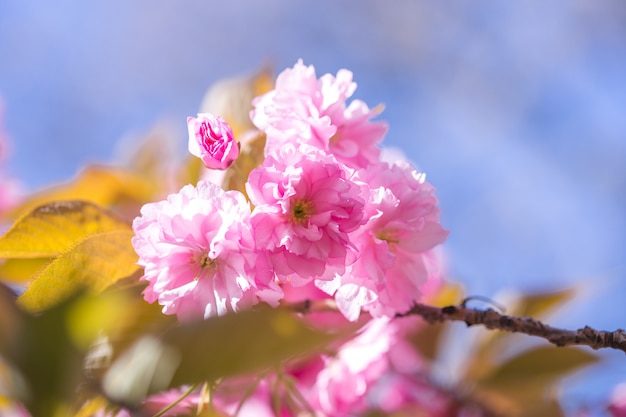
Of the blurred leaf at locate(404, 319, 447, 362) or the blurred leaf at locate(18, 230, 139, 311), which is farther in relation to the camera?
the blurred leaf at locate(404, 319, 447, 362)

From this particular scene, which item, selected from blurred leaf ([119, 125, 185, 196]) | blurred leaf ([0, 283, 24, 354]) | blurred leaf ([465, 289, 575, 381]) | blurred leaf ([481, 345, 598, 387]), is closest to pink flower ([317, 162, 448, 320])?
blurred leaf ([0, 283, 24, 354])

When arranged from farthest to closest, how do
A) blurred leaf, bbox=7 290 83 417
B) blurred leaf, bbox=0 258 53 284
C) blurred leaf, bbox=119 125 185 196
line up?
1. blurred leaf, bbox=119 125 185 196
2. blurred leaf, bbox=0 258 53 284
3. blurred leaf, bbox=7 290 83 417

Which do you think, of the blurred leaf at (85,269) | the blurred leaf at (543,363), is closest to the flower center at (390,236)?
the blurred leaf at (85,269)

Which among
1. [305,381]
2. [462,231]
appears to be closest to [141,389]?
[305,381]

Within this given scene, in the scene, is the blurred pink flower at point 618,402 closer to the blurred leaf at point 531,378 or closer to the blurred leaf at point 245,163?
the blurred leaf at point 531,378

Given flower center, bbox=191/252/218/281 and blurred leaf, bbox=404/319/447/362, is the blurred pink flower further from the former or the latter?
flower center, bbox=191/252/218/281

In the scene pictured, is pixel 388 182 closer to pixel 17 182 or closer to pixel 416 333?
pixel 416 333

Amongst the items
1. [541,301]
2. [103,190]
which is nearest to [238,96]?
[103,190]
